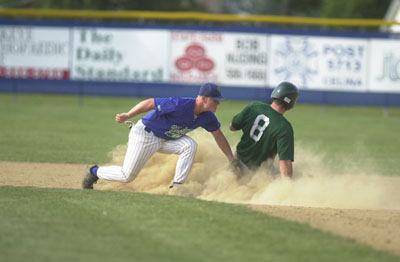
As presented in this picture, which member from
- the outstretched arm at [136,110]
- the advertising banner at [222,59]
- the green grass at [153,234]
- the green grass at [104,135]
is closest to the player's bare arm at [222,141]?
the outstretched arm at [136,110]

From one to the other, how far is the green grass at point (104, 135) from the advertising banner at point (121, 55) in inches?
54.7

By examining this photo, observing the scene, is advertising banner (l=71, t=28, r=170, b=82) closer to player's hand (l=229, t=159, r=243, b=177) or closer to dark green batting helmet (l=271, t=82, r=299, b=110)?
player's hand (l=229, t=159, r=243, b=177)

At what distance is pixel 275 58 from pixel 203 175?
13.9m

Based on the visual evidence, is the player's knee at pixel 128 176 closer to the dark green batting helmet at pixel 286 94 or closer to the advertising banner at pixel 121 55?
the dark green batting helmet at pixel 286 94

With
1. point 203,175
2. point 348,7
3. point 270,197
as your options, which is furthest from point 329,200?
point 348,7

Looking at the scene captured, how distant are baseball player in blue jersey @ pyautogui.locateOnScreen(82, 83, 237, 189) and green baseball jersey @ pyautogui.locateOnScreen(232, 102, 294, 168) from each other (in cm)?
45

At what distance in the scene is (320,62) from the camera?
21.0 meters

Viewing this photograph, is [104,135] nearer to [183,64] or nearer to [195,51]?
[183,64]

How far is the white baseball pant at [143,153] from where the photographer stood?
22.5 feet

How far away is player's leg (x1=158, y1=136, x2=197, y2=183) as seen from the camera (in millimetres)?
6918

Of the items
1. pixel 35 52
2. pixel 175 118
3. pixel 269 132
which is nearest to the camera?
pixel 175 118

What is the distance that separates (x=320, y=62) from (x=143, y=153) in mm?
15152

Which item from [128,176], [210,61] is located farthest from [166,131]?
[210,61]

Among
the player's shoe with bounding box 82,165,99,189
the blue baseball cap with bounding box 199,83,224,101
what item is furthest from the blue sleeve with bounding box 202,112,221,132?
the player's shoe with bounding box 82,165,99,189
